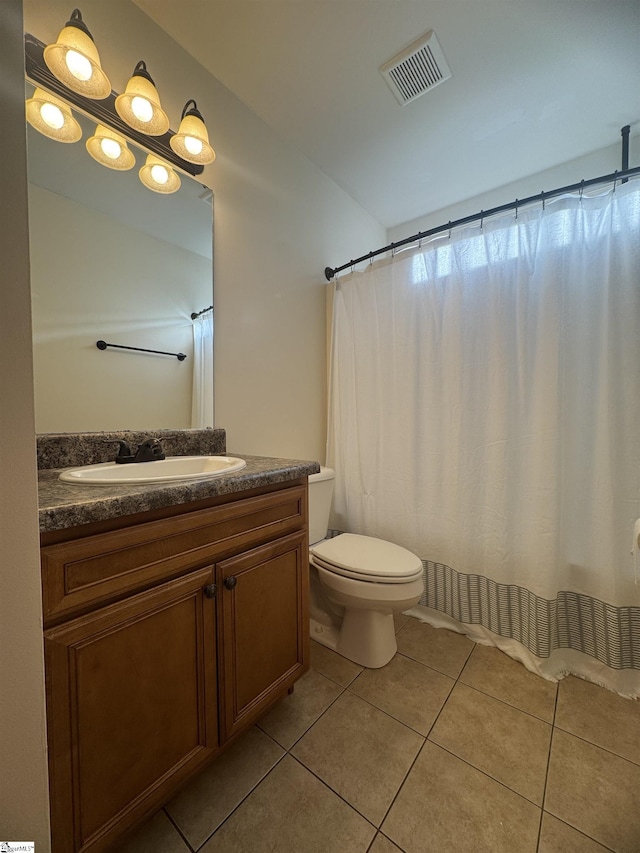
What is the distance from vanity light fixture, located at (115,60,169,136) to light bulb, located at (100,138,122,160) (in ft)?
0.26

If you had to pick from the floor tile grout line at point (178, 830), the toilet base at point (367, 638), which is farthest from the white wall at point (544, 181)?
the floor tile grout line at point (178, 830)

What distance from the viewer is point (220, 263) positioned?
137cm

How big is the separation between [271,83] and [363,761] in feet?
8.33

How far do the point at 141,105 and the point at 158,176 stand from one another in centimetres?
19

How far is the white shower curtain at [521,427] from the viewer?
47.1 inches

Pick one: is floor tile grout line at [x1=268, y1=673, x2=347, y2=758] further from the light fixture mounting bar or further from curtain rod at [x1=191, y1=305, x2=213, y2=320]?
the light fixture mounting bar

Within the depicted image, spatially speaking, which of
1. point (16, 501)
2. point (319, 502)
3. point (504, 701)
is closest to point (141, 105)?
point (16, 501)

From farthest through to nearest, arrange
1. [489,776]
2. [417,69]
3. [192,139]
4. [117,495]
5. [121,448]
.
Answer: [417,69] < [192,139] < [121,448] < [489,776] < [117,495]

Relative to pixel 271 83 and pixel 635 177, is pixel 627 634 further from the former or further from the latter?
pixel 271 83

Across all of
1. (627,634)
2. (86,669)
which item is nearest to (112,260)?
(86,669)

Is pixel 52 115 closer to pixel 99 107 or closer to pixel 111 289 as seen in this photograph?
pixel 99 107

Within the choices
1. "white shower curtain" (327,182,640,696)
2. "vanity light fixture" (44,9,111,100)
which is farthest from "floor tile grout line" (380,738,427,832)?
"vanity light fixture" (44,9,111,100)

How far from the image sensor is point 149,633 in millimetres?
694

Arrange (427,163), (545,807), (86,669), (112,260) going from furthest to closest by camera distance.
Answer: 1. (427,163)
2. (112,260)
3. (545,807)
4. (86,669)
